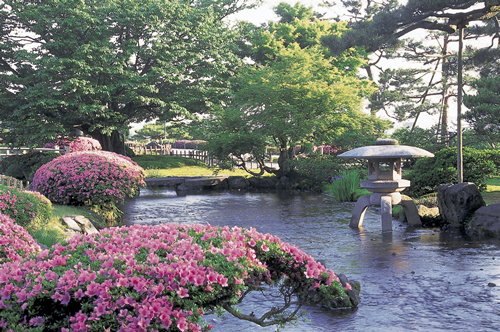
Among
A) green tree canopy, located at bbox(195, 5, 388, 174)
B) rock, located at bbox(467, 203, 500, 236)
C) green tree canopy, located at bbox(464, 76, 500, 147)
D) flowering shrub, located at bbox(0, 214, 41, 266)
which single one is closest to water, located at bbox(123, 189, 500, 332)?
rock, located at bbox(467, 203, 500, 236)

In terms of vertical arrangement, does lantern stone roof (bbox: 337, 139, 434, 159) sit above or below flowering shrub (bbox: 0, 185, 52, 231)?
above

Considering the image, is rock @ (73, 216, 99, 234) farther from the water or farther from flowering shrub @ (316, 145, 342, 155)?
flowering shrub @ (316, 145, 342, 155)

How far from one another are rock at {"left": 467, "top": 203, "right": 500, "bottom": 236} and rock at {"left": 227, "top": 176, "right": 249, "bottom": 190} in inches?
563

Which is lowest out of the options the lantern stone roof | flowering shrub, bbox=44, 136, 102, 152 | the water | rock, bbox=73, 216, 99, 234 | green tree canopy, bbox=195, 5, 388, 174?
the water

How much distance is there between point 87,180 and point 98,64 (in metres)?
14.4

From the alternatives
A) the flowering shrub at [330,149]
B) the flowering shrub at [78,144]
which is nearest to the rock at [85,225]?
the flowering shrub at [78,144]

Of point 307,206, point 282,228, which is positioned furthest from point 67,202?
point 307,206

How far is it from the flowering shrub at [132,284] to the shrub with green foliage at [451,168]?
39.5 feet

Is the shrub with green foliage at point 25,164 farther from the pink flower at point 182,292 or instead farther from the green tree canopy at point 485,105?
the pink flower at point 182,292

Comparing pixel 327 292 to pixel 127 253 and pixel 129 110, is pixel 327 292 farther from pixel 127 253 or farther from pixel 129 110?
pixel 129 110

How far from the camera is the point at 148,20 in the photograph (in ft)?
83.3

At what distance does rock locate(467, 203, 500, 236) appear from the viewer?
34.0 feet

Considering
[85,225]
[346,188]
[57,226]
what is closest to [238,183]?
[346,188]

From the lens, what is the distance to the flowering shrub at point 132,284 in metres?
2.95
